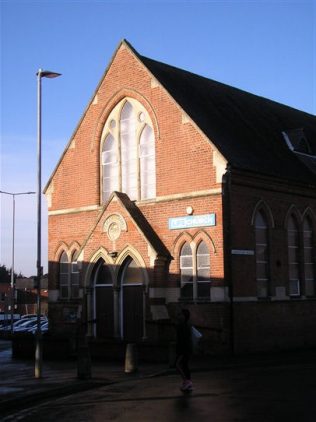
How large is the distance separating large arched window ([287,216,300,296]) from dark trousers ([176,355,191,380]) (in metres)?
12.2

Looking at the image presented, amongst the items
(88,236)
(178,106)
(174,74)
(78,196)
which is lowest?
(88,236)

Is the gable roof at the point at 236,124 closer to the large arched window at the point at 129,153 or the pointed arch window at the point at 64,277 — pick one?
the large arched window at the point at 129,153

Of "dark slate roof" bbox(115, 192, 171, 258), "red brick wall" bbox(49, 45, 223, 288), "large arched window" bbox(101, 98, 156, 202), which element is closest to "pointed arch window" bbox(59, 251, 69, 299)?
"red brick wall" bbox(49, 45, 223, 288)

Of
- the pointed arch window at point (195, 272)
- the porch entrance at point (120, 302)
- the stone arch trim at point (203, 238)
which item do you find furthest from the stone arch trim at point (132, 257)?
the stone arch trim at point (203, 238)

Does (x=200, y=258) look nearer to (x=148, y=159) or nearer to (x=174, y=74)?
(x=148, y=159)

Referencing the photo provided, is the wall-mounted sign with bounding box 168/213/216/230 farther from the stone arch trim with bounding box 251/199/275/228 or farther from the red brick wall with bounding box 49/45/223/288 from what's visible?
the stone arch trim with bounding box 251/199/275/228

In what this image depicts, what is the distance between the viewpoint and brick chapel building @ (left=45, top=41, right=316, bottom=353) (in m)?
23.0

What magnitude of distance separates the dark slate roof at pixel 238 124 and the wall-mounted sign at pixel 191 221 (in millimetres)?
2010

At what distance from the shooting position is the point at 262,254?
80.3ft

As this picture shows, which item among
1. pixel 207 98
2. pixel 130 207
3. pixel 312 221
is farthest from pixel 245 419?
pixel 207 98

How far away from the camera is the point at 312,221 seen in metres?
27.2

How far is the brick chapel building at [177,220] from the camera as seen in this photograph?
2297 centimetres

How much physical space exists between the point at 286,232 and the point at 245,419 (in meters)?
15.9

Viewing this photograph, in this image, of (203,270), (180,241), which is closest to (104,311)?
(180,241)
